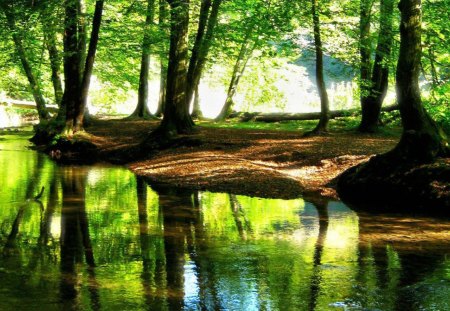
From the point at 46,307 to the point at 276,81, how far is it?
35411 millimetres

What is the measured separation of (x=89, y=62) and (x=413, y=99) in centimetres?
1328

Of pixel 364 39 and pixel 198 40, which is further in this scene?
pixel 198 40

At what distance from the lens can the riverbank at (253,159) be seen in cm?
1330

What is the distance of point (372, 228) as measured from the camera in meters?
9.35

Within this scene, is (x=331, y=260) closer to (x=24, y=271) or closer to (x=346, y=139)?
(x=24, y=271)

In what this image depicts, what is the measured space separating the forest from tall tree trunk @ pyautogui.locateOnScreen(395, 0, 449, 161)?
0.10ft

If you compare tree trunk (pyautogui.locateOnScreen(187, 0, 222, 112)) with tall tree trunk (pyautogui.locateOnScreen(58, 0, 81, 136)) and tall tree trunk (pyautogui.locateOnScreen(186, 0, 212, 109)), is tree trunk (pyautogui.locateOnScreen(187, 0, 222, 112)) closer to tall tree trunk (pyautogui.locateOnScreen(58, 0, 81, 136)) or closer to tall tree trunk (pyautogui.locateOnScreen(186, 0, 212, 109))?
tall tree trunk (pyautogui.locateOnScreen(186, 0, 212, 109))

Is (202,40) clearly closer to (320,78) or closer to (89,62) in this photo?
(89,62)

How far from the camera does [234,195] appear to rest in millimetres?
12508

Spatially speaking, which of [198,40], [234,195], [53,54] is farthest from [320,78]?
[53,54]

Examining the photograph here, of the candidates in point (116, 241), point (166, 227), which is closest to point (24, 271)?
point (116, 241)

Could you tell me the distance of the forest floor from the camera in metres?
13.3

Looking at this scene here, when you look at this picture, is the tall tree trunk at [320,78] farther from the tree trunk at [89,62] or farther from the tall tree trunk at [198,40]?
the tree trunk at [89,62]

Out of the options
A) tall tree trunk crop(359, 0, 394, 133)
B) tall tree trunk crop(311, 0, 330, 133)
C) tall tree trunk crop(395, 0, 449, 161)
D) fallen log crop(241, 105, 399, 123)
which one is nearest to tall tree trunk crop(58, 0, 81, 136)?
tall tree trunk crop(311, 0, 330, 133)
